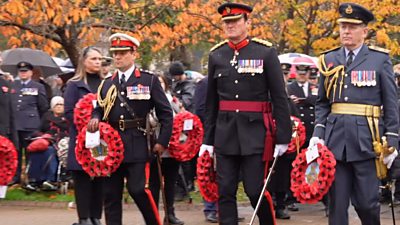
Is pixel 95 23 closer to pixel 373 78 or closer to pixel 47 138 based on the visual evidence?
pixel 47 138

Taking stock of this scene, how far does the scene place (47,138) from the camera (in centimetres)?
1246

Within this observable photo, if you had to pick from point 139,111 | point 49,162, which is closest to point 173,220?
point 139,111

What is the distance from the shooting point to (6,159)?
938 cm

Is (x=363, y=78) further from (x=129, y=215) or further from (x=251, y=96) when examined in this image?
(x=129, y=215)

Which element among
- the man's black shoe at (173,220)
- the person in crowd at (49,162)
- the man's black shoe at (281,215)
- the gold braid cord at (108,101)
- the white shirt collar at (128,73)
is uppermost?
the white shirt collar at (128,73)

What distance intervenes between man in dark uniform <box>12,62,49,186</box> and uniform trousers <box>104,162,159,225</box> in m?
5.04

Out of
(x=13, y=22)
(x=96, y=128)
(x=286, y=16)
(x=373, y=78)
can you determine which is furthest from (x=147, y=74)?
(x=286, y=16)

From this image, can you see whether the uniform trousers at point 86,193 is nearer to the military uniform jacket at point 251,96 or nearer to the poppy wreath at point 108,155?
the poppy wreath at point 108,155

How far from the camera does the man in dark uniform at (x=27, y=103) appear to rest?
522 inches

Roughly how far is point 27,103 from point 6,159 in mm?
4292

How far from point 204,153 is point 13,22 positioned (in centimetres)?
595

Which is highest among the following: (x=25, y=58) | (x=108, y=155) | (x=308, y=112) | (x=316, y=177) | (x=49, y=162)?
(x=25, y=58)

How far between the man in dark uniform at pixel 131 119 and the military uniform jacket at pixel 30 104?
5.03 metres

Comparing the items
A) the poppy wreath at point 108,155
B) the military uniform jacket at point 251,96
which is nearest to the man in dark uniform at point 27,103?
the poppy wreath at point 108,155
